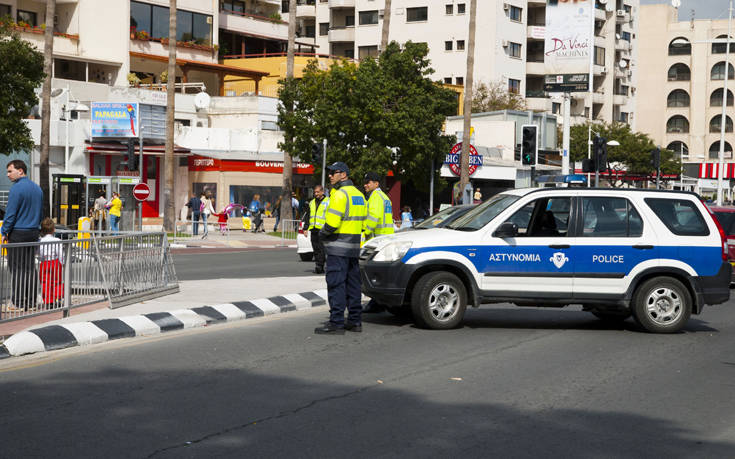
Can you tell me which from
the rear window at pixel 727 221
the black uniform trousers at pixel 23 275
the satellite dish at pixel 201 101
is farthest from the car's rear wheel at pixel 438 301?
the satellite dish at pixel 201 101

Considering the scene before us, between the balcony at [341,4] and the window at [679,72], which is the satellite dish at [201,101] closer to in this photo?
the balcony at [341,4]

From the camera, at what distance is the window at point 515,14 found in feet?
250

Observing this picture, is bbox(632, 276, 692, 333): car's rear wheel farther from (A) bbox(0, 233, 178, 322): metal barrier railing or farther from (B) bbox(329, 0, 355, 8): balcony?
(B) bbox(329, 0, 355, 8): balcony

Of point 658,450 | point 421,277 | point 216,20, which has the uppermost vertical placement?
point 216,20

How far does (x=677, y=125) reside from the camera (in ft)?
366

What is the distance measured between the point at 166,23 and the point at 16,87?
25.1 meters

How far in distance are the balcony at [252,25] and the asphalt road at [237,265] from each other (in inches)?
1490

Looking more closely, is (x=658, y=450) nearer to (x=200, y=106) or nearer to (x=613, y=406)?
(x=613, y=406)

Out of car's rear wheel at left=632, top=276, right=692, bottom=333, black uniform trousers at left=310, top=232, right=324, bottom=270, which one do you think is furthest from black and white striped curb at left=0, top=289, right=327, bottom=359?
car's rear wheel at left=632, top=276, right=692, bottom=333

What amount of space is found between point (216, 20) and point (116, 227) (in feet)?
100

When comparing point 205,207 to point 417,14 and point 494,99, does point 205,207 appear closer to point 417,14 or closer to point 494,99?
point 494,99

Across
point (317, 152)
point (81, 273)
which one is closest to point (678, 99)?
point (317, 152)

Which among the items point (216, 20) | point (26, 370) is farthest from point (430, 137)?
point (26, 370)

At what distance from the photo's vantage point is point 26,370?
337 inches
